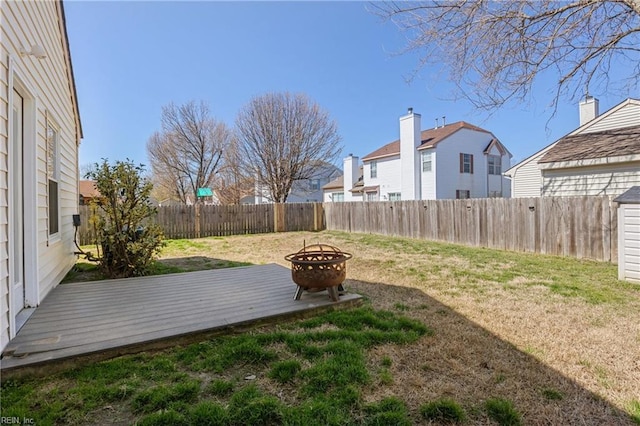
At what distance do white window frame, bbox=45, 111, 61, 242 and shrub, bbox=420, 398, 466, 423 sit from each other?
4.96m

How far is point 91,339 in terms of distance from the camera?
9.14 ft

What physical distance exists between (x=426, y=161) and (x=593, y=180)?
32.3ft

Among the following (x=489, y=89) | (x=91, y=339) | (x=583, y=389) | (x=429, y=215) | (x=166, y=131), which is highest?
(x=166, y=131)

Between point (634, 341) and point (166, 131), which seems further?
point (166, 131)

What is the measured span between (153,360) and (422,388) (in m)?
2.11

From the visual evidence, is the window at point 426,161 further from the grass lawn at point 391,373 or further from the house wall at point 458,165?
the grass lawn at point 391,373

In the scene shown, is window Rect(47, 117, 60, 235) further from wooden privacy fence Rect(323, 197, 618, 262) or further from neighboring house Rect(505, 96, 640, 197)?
neighboring house Rect(505, 96, 640, 197)

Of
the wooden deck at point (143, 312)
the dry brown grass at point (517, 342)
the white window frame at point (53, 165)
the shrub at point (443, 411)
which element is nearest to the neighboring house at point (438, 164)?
the dry brown grass at point (517, 342)

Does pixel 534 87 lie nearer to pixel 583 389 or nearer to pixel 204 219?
pixel 583 389

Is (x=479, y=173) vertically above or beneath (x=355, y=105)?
beneath

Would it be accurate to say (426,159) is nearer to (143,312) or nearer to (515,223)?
(515,223)

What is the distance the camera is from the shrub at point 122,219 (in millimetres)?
5391

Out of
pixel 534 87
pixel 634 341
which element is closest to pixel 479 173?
pixel 534 87

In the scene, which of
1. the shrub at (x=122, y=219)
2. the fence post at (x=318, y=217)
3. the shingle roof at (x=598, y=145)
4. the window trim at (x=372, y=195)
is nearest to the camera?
the shrub at (x=122, y=219)
